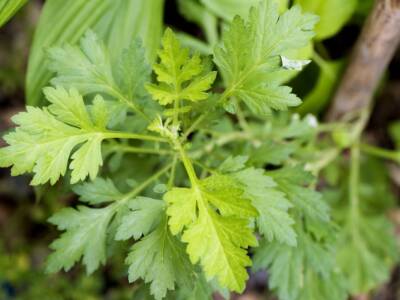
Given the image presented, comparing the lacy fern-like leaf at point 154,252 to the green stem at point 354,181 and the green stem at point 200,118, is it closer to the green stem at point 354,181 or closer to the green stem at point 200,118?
the green stem at point 200,118

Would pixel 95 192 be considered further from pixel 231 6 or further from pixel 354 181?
pixel 354 181

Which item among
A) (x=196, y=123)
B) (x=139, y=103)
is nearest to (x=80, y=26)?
(x=139, y=103)

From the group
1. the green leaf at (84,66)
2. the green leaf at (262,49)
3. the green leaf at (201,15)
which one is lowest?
the green leaf at (84,66)

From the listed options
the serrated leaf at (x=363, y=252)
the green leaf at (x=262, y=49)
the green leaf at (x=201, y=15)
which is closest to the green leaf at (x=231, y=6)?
the green leaf at (x=201, y=15)

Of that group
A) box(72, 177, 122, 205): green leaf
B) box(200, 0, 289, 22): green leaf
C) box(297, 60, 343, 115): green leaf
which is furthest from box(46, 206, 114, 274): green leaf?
box(297, 60, 343, 115): green leaf

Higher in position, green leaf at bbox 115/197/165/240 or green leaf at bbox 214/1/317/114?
green leaf at bbox 214/1/317/114

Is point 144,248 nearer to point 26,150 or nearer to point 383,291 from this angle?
point 26,150

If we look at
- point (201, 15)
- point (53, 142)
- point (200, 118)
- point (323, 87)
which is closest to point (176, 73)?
point (200, 118)

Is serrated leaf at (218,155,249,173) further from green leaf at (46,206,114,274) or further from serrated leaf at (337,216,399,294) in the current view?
serrated leaf at (337,216,399,294)
